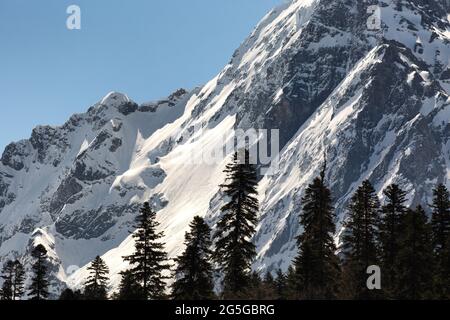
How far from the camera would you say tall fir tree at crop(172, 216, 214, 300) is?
191 feet

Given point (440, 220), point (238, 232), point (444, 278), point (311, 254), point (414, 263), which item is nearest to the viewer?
point (414, 263)

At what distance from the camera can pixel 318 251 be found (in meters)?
63.1

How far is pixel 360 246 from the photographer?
65750mm

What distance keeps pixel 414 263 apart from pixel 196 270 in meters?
12.6

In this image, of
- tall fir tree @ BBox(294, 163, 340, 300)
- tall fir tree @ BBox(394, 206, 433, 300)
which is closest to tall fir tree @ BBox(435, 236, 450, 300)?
tall fir tree @ BBox(394, 206, 433, 300)

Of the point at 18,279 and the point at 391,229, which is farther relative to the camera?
the point at 18,279

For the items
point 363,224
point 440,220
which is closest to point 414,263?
point 363,224

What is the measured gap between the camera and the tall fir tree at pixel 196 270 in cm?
5816

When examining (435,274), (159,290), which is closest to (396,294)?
(435,274)

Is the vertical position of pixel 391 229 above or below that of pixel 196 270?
above

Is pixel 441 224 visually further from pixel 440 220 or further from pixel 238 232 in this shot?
pixel 238 232
